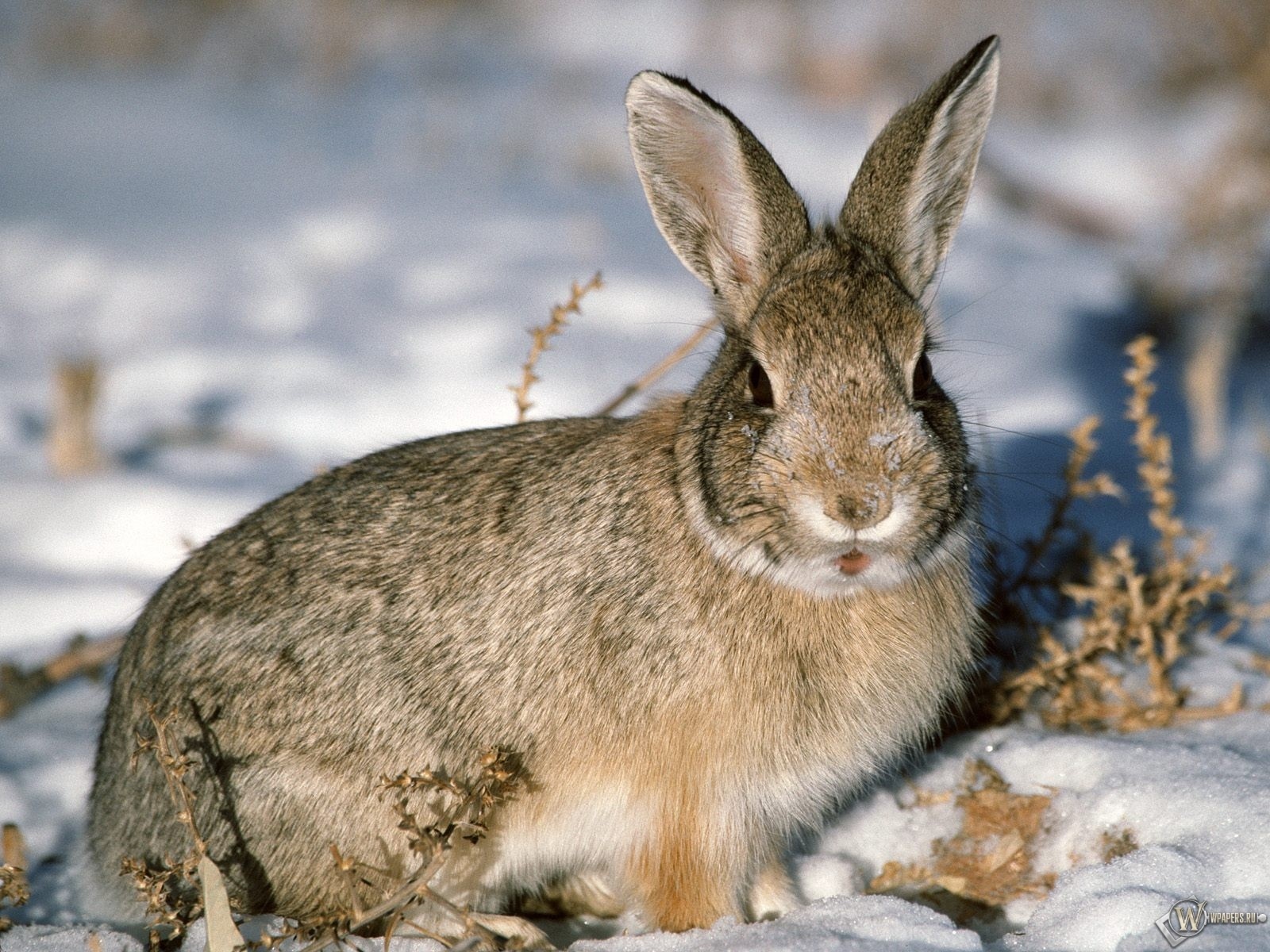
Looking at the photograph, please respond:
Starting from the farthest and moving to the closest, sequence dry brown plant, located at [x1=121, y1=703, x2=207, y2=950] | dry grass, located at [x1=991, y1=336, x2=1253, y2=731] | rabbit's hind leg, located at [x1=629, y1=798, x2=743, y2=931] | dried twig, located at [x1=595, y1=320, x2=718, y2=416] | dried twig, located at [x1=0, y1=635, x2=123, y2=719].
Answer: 1. dried twig, located at [x1=0, y1=635, x2=123, y2=719]
2. dried twig, located at [x1=595, y1=320, x2=718, y2=416]
3. dry grass, located at [x1=991, y1=336, x2=1253, y2=731]
4. rabbit's hind leg, located at [x1=629, y1=798, x2=743, y2=931]
5. dry brown plant, located at [x1=121, y1=703, x2=207, y2=950]

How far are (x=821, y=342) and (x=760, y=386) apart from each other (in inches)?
7.2

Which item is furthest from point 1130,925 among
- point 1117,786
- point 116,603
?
point 116,603

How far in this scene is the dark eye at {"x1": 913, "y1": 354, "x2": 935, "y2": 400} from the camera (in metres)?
3.01

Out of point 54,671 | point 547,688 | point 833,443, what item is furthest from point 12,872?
point 833,443

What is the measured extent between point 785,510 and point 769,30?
1195cm

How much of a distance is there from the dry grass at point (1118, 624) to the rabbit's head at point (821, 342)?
90 centimetres

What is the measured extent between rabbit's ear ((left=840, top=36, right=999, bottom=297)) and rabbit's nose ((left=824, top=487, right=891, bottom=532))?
83 centimetres

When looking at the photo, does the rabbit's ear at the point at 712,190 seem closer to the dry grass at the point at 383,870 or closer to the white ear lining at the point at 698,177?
the white ear lining at the point at 698,177

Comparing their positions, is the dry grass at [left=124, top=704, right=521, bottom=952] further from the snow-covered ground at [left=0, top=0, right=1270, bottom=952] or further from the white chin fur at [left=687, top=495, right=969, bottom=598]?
the white chin fur at [left=687, top=495, right=969, bottom=598]

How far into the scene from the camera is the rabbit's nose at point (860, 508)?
2.65 metres

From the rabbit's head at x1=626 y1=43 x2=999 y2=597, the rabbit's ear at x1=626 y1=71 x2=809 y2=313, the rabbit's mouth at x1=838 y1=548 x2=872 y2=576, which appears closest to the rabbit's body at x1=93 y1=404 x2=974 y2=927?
the rabbit's head at x1=626 y1=43 x2=999 y2=597

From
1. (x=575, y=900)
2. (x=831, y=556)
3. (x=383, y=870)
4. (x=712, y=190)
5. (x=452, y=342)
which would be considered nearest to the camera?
(x=831, y=556)

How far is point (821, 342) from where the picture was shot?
9.46ft

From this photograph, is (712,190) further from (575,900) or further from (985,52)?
(575,900)
